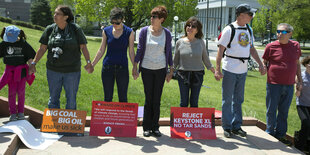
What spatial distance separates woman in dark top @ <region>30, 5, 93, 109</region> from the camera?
4.23m

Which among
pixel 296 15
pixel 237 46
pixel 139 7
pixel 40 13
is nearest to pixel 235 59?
pixel 237 46

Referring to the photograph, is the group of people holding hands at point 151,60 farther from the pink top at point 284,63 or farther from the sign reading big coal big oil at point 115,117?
the sign reading big coal big oil at point 115,117

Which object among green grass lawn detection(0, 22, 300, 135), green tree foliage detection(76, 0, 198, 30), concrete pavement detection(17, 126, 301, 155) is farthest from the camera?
green tree foliage detection(76, 0, 198, 30)

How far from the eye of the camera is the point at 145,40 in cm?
431

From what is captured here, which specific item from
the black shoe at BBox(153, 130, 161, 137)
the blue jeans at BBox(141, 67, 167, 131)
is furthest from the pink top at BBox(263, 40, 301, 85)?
the black shoe at BBox(153, 130, 161, 137)

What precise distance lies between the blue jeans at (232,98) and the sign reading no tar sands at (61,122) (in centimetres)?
235

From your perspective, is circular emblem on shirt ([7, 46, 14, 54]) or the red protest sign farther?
the red protest sign

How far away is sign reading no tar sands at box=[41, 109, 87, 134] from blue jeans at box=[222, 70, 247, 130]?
2.35 meters

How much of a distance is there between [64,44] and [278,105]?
3.76 m

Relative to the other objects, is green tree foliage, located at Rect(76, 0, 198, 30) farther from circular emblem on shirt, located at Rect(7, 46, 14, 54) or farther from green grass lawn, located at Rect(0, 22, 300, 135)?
circular emblem on shirt, located at Rect(7, 46, 14, 54)

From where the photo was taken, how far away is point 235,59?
4480 millimetres

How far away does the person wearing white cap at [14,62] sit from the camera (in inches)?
170

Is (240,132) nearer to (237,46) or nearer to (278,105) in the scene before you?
(278,105)

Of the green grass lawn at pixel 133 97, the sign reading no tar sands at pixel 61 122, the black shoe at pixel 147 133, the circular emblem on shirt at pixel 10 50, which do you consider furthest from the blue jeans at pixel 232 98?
the circular emblem on shirt at pixel 10 50
